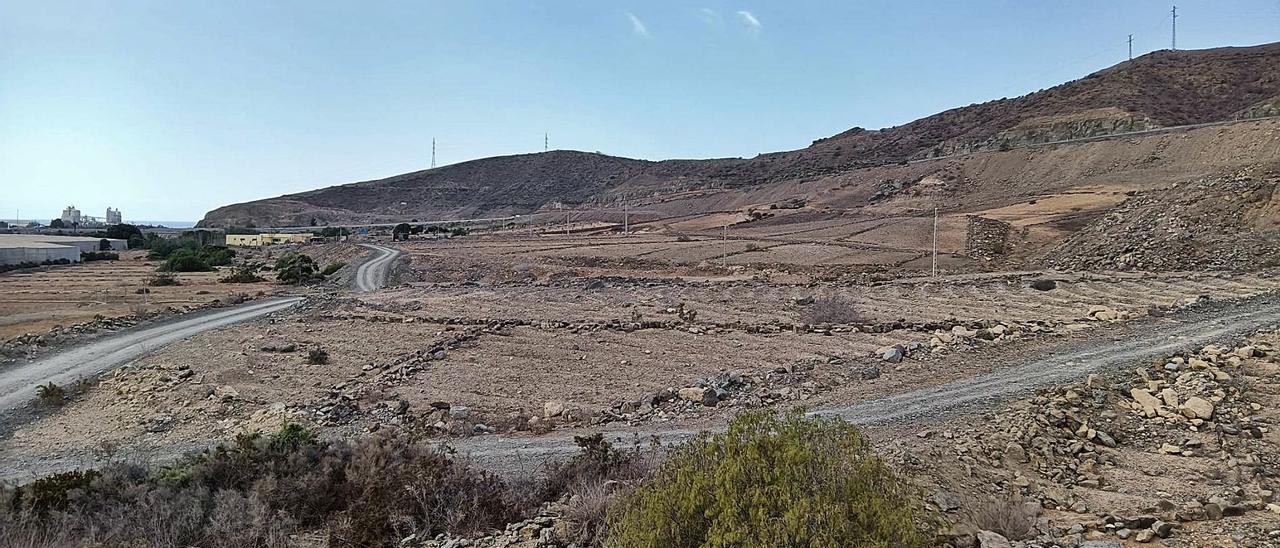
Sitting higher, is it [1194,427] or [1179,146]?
[1179,146]

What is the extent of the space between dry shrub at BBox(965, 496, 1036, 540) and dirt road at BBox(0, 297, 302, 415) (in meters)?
15.6

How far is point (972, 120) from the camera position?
96.5m

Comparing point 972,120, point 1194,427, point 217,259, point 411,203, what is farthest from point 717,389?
point 411,203

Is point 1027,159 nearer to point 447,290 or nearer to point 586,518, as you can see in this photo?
point 447,290

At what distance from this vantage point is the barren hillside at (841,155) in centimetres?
7512

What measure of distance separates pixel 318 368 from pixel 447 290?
14.2 m

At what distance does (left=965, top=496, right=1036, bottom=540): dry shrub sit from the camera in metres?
5.11

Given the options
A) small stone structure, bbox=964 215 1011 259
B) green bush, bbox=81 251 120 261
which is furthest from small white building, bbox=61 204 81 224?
small stone structure, bbox=964 215 1011 259

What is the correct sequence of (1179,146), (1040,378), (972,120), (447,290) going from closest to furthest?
1. (1040,378)
2. (447,290)
3. (1179,146)
4. (972,120)

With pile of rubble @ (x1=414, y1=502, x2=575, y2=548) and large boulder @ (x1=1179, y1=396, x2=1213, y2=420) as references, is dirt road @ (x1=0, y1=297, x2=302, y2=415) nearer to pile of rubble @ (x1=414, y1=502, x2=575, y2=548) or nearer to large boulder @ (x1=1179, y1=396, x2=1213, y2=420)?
pile of rubble @ (x1=414, y1=502, x2=575, y2=548)

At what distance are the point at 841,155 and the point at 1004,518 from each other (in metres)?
101

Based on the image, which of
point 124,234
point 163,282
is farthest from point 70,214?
point 163,282

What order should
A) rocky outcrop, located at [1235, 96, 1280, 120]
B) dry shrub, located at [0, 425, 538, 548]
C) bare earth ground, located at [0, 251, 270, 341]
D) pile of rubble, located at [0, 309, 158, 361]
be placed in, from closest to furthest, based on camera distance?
dry shrub, located at [0, 425, 538, 548] → pile of rubble, located at [0, 309, 158, 361] → bare earth ground, located at [0, 251, 270, 341] → rocky outcrop, located at [1235, 96, 1280, 120]

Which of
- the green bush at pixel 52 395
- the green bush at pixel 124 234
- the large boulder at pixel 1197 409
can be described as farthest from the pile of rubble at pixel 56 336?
the green bush at pixel 124 234
